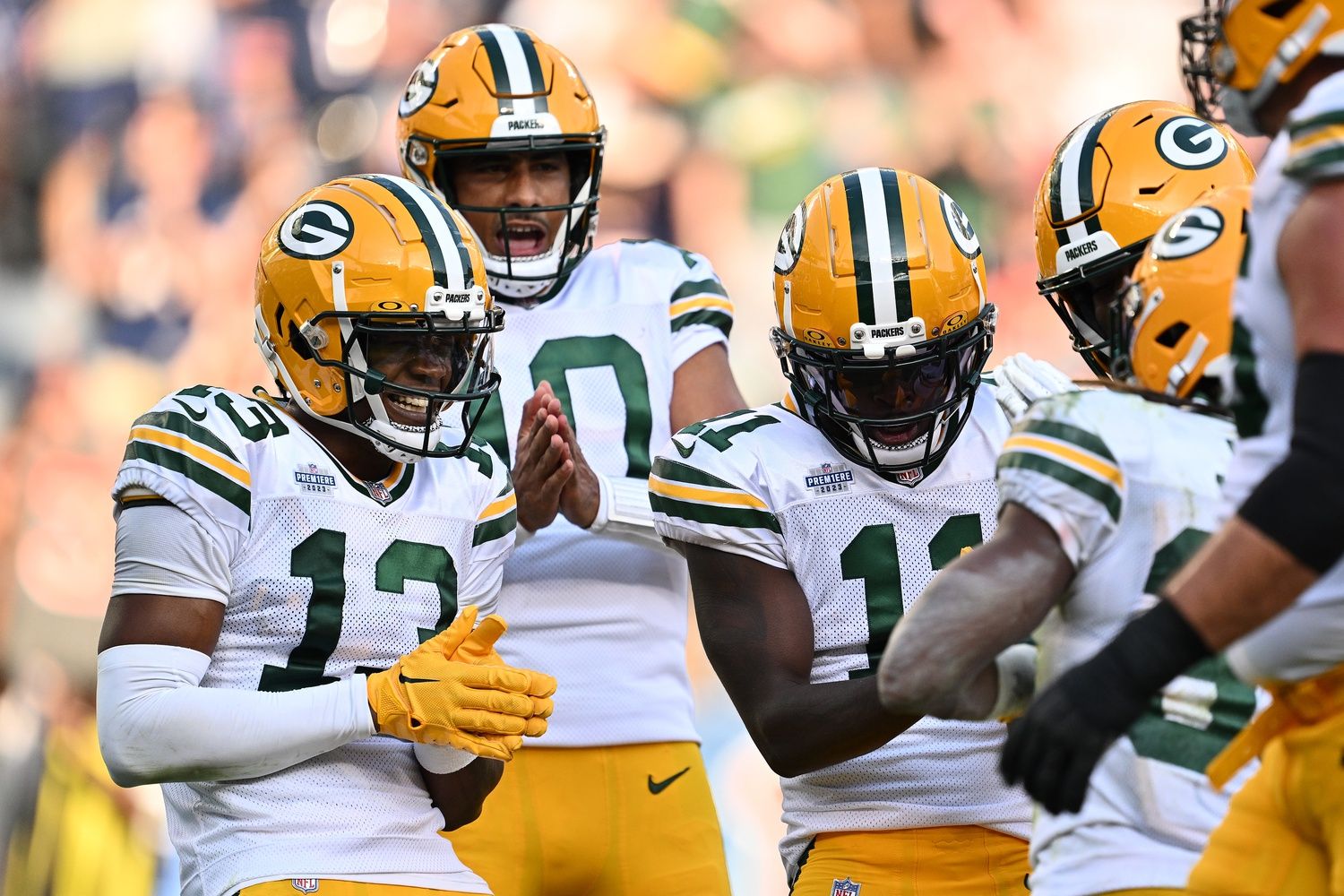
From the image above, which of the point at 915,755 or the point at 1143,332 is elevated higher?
the point at 1143,332

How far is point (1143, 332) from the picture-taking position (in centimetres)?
241

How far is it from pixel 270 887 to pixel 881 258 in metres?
1.41

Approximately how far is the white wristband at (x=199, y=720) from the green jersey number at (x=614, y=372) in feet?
3.33

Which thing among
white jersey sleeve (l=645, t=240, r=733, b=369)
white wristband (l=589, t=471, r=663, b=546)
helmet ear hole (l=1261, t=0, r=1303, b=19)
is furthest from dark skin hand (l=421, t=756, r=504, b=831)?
helmet ear hole (l=1261, t=0, r=1303, b=19)

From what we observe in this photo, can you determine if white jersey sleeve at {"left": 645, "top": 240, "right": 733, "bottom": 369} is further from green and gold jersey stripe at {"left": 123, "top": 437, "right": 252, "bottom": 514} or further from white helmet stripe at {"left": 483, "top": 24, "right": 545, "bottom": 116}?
green and gold jersey stripe at {"left": 123, "top": 437, "right": 252, "bottom": 514}

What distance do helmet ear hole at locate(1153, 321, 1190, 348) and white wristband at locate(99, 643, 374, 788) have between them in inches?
47.8

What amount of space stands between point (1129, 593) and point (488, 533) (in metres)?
1.21

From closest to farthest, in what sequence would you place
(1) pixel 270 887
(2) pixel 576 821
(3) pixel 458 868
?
(1) pixel 270 887, (3) pixel 458 868, (2) pixel 576 821

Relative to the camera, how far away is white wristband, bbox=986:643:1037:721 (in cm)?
220

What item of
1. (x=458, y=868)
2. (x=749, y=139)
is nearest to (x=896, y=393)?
(x=458, y=868)

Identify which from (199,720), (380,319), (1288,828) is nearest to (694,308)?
(380,319)

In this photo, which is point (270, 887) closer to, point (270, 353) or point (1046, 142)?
point (270, 353)

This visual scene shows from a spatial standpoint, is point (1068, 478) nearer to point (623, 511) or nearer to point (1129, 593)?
point (1129, 593)

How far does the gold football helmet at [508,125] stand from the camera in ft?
12.2
